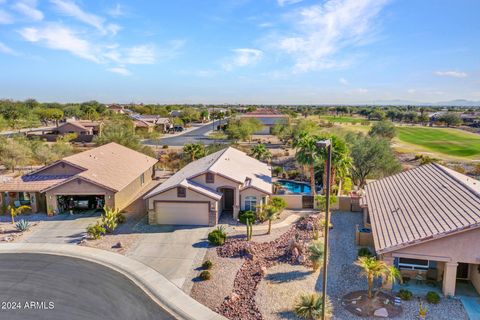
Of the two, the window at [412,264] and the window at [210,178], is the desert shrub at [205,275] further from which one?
the window at [210,178]

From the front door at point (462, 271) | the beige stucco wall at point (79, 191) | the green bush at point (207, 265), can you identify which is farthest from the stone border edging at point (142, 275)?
the front door at point (462, 271)

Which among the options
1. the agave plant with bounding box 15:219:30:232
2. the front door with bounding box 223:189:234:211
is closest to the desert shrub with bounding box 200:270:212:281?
the front door with bounding box 223:189:234:211

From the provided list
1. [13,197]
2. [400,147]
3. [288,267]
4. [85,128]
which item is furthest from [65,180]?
[400,147]

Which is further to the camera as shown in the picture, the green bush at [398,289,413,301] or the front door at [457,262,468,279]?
the front door at [457,262,468,279]

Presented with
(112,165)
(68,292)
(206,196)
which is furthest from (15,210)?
(206,196)

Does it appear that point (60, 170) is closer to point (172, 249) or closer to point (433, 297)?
point (172, 249)

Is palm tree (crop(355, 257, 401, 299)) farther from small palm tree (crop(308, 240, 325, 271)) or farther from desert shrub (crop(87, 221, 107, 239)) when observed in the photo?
desert shrub (crop(87, 221, 107, 239))
